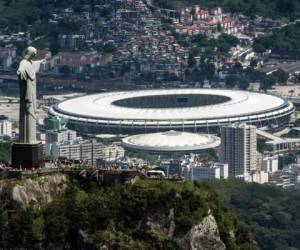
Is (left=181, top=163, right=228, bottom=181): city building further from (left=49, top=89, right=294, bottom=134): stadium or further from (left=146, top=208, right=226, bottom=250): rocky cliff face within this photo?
(left=146, top=208, right=226, bottom=250): rocky cliff face

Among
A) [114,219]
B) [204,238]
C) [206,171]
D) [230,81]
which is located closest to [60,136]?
[206,171]

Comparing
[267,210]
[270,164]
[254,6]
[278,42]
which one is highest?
[254,6]

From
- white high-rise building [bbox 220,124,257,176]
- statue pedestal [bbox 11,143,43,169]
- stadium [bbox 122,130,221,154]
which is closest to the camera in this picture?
statue pedestal [bbox 11,143,43,169]

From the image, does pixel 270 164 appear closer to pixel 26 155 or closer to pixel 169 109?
pixel 169 109

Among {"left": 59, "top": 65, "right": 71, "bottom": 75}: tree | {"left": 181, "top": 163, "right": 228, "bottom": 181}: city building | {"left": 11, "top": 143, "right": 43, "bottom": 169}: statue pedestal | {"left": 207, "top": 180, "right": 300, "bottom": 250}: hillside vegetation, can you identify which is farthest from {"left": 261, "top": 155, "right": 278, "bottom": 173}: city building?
{"left": 11, "top": 143, "right": 43, "bottom": 169}: statue pedestal

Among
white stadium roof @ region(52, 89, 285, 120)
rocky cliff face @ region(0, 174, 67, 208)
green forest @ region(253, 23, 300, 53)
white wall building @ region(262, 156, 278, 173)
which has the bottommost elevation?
white wall building @ region(262, 156, 278, 173)

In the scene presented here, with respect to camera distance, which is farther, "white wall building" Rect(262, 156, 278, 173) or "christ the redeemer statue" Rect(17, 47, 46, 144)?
"white wall building" Rect(262, 156, 278, 173)

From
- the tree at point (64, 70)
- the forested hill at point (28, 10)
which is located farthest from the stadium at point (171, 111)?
the forested hill at point (28, 10)
